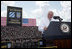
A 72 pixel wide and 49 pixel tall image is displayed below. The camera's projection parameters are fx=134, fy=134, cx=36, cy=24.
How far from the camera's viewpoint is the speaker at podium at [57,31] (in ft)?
69.7

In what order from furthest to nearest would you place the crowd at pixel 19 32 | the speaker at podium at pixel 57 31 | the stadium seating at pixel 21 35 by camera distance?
the speaker at podium at pixel 57 31 < the crowd at pixel 19 32 < the stadium seating at pixel 21 35

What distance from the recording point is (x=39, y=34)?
69.1 feet

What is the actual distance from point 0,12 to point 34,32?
6004 mm

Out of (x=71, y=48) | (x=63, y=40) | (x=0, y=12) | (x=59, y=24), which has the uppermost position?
(x=0, y=12)

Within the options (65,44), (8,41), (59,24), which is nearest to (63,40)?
(65,44)

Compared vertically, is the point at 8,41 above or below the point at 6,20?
below

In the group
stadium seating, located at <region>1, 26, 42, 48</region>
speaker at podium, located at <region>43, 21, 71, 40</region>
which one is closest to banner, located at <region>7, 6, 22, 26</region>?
stadium seating, located at <region>1, 26, 42, 48</region>

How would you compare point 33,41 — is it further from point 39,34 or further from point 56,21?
point 56,21

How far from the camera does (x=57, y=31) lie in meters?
21.5

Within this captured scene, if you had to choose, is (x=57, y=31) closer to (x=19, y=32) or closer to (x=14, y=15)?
(x=19, y=32)

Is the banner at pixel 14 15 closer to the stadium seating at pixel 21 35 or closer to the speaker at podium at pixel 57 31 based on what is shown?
the stadium seating at pixel 21 35

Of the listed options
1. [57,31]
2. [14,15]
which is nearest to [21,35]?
[14,15]

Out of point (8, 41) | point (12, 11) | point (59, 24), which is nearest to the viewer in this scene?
point (8, 41)

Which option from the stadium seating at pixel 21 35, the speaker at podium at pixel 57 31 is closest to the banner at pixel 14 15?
the stadium seating at pixel 21 35
